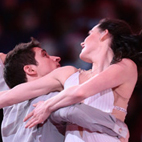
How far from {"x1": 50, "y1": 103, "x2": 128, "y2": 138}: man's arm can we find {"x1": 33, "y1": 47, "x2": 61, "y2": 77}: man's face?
0.42m

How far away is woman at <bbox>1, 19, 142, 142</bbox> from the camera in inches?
52.8

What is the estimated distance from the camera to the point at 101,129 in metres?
1.35

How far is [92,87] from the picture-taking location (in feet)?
4.31

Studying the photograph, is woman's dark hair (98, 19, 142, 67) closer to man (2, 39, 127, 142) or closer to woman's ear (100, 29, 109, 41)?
woman's ear (100, 29, 109, 41)

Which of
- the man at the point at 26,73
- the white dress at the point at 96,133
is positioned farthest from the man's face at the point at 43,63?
the white dress at the point at 96,133

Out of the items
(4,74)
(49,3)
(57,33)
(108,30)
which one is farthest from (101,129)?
(49,3)

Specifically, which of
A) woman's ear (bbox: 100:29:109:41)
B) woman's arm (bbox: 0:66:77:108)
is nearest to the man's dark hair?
woman's arm (bbox: 0:66:77:108)

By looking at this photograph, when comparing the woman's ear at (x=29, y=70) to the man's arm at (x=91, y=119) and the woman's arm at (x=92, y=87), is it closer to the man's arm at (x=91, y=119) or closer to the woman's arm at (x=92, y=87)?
the woman's arm at (x=92, y=87)

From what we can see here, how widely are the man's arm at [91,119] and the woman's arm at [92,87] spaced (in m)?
0.04

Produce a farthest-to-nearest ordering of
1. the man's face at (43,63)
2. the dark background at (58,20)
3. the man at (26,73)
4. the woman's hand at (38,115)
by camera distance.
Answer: the dark background at (58,20), the man's face at (43,63), the man at (26,73), the woman's hand at (38,115)

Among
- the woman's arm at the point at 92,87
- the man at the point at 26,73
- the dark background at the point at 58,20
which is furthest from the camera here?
the dark background at the point at 58,20

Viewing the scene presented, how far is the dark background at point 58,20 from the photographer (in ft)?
8.04

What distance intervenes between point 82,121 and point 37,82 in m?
0.37

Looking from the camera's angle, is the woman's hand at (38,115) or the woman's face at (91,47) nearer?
the woman's hand at (38,115)
